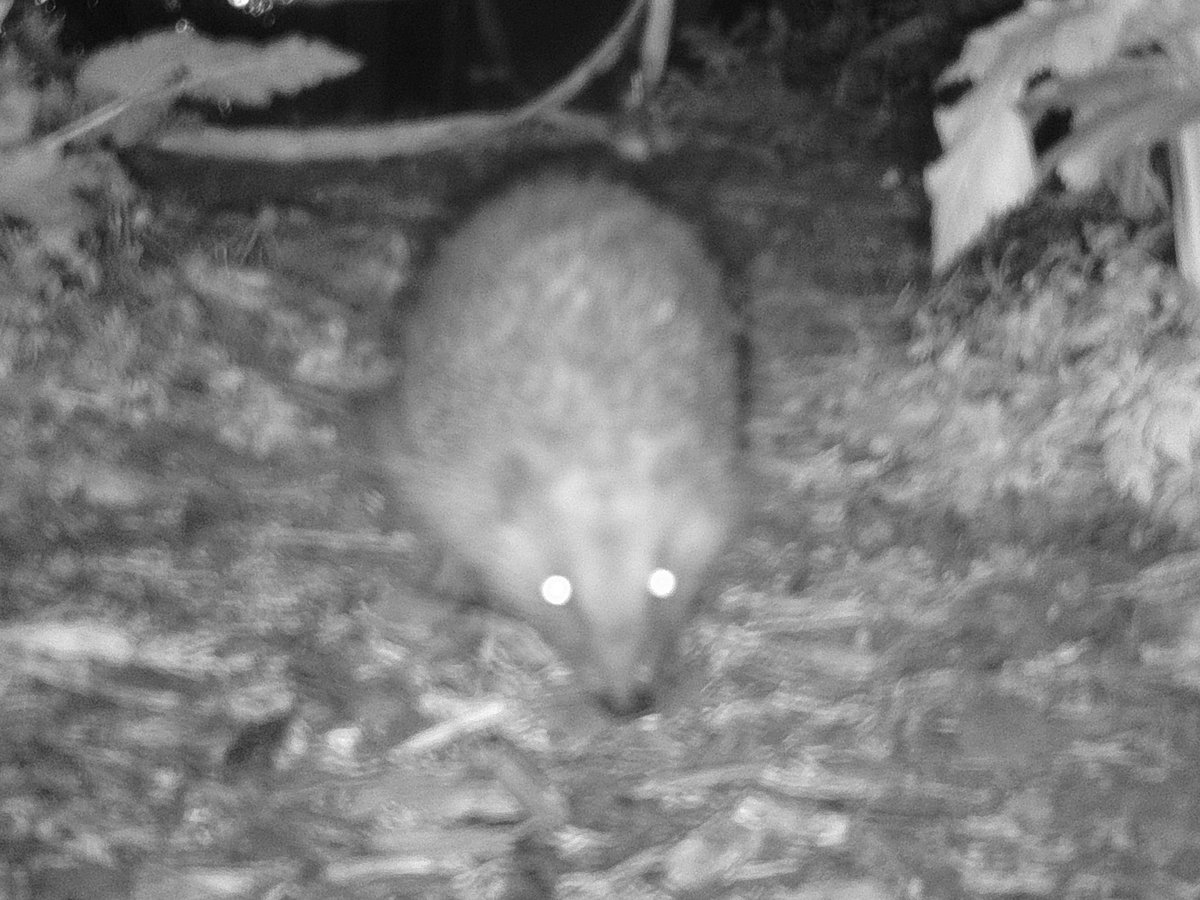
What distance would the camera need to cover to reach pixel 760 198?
17.8 feet

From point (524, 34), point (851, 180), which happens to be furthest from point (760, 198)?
point (524, 34)

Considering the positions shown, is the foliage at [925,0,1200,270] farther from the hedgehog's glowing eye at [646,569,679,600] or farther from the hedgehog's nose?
the hedgehog's nose

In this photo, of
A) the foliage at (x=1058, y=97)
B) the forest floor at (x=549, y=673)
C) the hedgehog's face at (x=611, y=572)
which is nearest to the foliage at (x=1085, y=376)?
the forest floor at (x=549, y=673)

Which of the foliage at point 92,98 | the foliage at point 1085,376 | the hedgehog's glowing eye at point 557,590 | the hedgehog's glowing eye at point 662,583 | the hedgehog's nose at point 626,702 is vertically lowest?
the hedgehog's nose at point 626,702

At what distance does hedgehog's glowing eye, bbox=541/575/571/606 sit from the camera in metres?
3.47

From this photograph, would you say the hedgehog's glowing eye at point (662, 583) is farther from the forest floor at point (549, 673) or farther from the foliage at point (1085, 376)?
the foliage at point (1085, 376)

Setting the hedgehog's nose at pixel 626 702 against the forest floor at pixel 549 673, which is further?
the hedgehog's nose at pixel 626 702

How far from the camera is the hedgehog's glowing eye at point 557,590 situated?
3.47m

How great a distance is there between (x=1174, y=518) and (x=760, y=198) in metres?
2.28

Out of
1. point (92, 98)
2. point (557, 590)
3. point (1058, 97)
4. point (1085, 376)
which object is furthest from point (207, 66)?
point (1085, 376)

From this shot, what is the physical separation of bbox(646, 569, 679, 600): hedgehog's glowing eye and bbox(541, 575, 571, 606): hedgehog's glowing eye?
21 centimetres

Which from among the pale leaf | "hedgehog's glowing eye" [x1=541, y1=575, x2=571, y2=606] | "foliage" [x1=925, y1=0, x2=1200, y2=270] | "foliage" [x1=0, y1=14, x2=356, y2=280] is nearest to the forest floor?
"hedgehog's glowing eye" [x1=541, y1=575, x2=571, y2=606]

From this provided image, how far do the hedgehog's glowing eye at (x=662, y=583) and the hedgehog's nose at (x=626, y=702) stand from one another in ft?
0.89

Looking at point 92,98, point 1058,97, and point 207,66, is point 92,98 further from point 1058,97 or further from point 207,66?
point 1058,97
